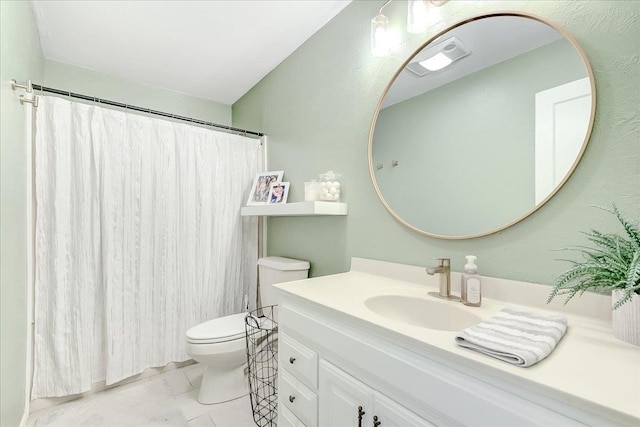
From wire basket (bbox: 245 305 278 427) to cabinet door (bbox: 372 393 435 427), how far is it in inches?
35.4

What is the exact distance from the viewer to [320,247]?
6.08ft

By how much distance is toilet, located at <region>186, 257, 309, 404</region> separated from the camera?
165 centimetres

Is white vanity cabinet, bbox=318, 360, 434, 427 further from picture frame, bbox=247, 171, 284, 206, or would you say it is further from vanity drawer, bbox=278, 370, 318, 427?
picture frame, bbox=247, 171, 284, 206

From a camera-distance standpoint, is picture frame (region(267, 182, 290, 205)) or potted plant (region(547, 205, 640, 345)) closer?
potted plant (region(547, 205, 640, 345))

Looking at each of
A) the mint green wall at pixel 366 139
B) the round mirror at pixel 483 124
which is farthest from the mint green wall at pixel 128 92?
the round mirror at pixel 483 124

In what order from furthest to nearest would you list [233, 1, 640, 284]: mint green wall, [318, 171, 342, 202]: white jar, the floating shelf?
1. [318, 171, 342, 202]: white jar
2. the floating shelf
3. [233, 1, 640, 284]: mint green wall

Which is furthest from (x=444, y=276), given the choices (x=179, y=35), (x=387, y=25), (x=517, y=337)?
(x=179, y=35)

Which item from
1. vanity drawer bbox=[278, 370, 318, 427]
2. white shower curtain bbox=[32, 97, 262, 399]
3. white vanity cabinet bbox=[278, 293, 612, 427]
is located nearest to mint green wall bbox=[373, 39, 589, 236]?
white vanity cabinet bbox=[278, 293, 612, 427]

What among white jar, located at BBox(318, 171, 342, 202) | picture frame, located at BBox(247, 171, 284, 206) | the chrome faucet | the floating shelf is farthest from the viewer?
picture frame, located at BBox(247, 171, 284, 206)

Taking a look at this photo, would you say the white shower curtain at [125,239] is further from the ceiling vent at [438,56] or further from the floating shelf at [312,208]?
the ceiling vent at [438,56]

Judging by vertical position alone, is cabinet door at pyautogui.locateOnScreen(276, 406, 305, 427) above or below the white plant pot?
below

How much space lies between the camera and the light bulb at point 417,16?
123 cm

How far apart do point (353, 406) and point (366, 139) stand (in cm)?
123

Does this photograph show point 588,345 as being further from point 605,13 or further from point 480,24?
point 480,24
